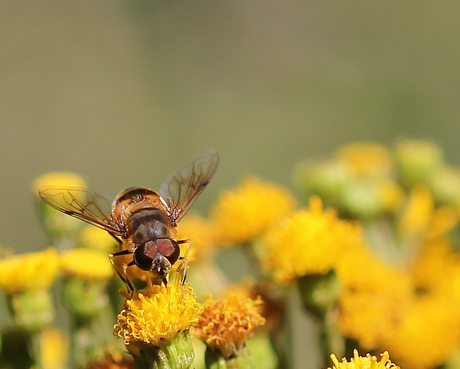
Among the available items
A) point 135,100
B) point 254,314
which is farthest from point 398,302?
point 135,100

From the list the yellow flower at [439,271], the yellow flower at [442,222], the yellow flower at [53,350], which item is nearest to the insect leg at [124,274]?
the yellow flower at [53,350]

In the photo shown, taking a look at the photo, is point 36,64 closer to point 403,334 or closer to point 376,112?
point 376,112

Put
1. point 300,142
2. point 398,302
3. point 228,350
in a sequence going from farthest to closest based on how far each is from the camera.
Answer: point 300,142 → point 398,302 → point 228,350

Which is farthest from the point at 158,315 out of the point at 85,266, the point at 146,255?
the point at 85,266

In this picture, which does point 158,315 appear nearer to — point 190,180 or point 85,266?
point 190,180

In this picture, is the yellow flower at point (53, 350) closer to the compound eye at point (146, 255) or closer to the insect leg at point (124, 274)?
the insect leg at point (124, 274)
